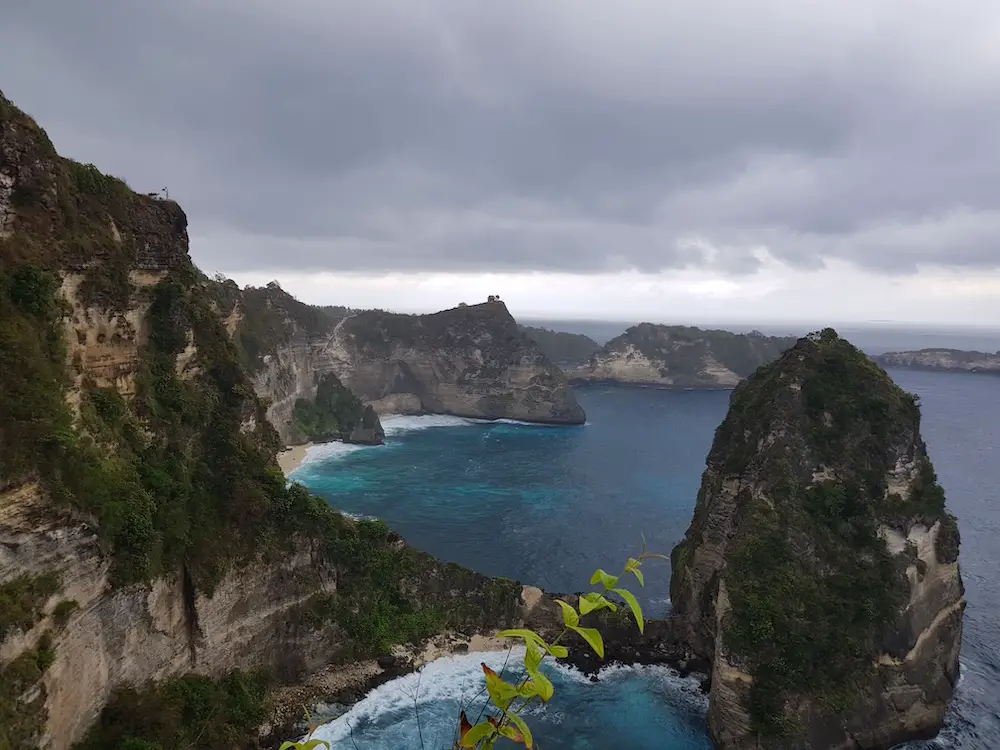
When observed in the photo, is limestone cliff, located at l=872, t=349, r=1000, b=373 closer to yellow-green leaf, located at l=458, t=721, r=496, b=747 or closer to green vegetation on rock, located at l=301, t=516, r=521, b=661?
green vegetation on rock, located at l=301, t=516, r=521, b=661

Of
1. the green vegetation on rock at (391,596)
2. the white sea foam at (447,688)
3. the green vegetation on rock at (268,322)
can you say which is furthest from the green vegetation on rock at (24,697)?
the green vegetation on rock at (268,322)

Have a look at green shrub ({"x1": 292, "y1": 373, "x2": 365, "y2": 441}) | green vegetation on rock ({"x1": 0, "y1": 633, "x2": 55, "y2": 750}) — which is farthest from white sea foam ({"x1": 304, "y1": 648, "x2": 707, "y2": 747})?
green shrub ({"x1": 292, "y1": 373, "x2": 365, "y2": 441})

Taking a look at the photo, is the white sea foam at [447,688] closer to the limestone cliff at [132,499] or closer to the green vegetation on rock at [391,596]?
the green vegetation on rock at [391,596]

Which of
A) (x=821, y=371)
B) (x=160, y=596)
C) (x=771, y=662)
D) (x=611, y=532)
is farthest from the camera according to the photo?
(x=611, y=532)

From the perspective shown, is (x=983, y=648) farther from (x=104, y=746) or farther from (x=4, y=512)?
(x=4, y=512)

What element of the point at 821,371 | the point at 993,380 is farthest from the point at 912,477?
the point at 993,380
